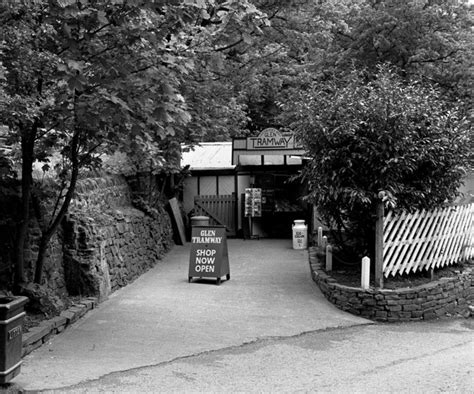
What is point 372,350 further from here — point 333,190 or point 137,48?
point 137,48

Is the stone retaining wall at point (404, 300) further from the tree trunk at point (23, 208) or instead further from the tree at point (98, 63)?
the tree trunk at point (23, 208)

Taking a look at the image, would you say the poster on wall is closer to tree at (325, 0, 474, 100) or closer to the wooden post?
tree at (325, 0, 474, 100)

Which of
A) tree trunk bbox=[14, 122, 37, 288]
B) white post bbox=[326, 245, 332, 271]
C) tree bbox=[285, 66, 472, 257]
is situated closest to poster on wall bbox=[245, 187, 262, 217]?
white post bbox=[326, 245, 332, 271]

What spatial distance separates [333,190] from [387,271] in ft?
5.32

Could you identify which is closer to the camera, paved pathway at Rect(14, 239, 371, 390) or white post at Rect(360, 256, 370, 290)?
paved pathway at Rect(14, 239, 371, 390)

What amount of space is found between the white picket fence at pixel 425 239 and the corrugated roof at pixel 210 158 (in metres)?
10.2

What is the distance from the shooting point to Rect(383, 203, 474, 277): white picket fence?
10.1 m

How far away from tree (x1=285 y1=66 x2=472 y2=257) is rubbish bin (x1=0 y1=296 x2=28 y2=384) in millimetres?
5773

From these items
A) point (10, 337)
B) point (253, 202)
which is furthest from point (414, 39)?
point (10, 337)

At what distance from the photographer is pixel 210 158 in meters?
21.8

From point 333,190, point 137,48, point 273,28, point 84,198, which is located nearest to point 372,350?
point 333,190

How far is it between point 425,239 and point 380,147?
199 centimetres

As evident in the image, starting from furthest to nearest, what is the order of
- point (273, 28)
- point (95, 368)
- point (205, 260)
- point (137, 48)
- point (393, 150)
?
1. point (273, 28)
2. point (205, 260)
3. point (393, 150)
4. point (137, 48)
5. point (95, 368)

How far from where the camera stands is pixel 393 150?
9867 millimetres
